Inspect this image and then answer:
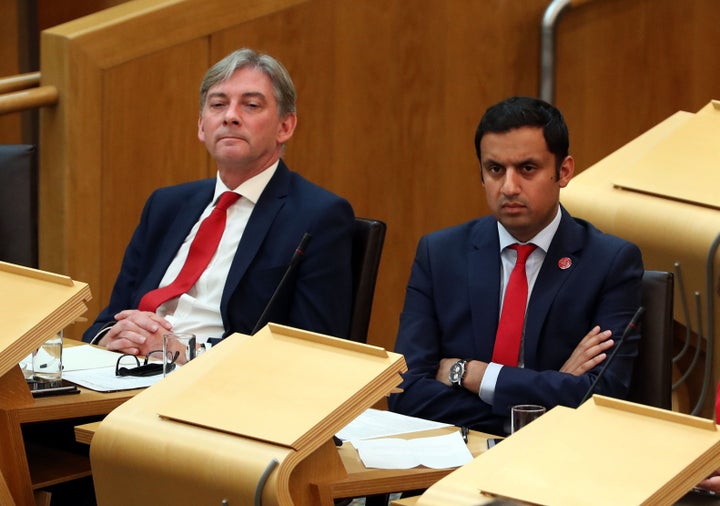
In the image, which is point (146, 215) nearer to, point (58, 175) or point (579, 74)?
point (58, 175)

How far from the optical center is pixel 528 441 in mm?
2033

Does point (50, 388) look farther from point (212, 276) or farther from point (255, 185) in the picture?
point (255, 185)

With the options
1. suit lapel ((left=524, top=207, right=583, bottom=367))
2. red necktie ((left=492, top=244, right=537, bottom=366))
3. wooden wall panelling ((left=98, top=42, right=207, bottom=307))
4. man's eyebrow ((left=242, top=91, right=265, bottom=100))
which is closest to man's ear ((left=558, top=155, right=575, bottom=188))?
suit lapel ((left=524, top=207, right=583, bottom=367))

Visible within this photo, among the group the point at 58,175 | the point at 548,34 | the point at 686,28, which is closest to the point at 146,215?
the point at 58,175

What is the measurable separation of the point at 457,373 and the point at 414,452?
64 cm

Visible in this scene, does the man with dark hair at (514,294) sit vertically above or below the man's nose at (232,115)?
below

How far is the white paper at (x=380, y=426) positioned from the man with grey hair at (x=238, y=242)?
75 centimetres

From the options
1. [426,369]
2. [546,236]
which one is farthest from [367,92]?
[426,369]

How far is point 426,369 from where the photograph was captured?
3.10m

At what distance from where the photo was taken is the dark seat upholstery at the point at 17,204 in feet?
13.4

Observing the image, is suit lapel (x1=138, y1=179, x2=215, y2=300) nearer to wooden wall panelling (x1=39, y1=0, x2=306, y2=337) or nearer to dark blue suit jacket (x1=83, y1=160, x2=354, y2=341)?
dark blue suit jacket (x1=83, y1=160, x2=354, y2=341)

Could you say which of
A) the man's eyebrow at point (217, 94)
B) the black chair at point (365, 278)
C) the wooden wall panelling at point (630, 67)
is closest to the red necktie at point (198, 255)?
the man's eyebrow at point (217, 94)

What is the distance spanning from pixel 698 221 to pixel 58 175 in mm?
2110

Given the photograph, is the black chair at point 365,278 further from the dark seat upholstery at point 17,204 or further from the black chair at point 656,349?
the dark seat upholstery at point 17,204
